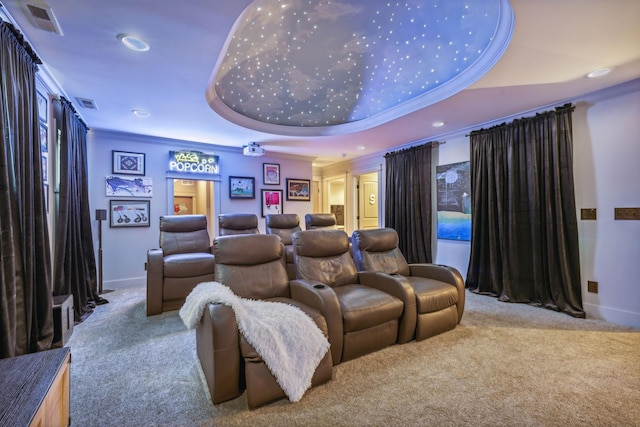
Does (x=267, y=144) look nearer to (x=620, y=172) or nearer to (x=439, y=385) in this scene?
(x=439, y=385)

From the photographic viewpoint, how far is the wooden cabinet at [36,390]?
3.34ft

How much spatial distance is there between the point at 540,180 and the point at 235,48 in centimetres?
376

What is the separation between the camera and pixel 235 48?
8.78 feet

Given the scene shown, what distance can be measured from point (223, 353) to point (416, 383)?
4.19 feet

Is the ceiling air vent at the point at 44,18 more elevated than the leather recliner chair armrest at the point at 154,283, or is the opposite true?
the ceiling air vent at the point at 44,18

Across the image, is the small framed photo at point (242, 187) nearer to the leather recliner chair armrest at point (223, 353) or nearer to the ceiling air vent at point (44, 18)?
the ceiling air vent at point (44, 18)

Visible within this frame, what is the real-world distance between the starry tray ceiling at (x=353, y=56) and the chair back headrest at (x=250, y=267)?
1.60 metres

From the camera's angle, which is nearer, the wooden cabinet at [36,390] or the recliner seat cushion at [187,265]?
the wooden cabinet at [36,390]

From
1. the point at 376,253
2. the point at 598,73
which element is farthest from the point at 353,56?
the point at 598,73

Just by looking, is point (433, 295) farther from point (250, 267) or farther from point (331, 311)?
point (250, 267)

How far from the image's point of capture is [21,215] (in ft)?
5.98

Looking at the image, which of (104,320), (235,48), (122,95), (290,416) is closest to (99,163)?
(122,95)

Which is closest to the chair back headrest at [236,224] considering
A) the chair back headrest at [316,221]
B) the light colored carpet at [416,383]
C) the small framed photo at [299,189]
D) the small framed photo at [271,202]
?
the chair back headrest at [316,221]

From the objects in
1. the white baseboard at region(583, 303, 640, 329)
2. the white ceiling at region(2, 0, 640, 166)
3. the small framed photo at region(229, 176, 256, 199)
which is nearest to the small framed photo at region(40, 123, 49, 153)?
the white ceiling at region(2, 0, 640, 166)
